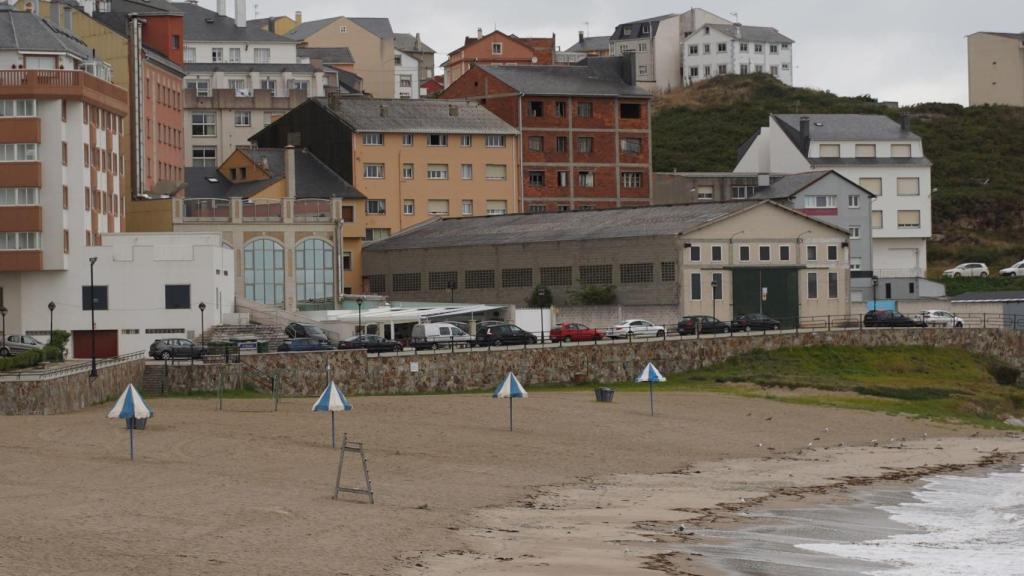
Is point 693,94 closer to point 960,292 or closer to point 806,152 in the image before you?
point 806,152

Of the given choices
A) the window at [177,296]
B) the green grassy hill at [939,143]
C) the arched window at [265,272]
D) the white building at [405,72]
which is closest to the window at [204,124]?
the arched window at [265,272]

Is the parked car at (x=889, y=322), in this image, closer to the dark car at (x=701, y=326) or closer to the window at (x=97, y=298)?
the dark car at (x=701, y=326)

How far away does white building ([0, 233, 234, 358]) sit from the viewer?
78125mm

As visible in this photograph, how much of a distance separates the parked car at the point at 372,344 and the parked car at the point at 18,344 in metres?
12.4

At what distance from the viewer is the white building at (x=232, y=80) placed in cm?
12431

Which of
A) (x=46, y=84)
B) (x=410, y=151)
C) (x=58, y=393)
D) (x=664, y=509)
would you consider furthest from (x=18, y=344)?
(x=410, y=151)

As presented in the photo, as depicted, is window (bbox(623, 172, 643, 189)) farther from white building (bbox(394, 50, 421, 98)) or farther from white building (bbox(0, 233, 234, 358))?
white building (bbox(394, 50, 421, 98))

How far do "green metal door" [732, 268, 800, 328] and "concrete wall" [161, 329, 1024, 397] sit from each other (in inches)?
326

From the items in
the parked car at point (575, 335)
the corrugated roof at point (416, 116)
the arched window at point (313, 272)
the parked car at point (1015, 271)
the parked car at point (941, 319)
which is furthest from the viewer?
the parked car at point (1015, 271)

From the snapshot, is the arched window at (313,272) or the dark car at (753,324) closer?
the dark car at (753,324)

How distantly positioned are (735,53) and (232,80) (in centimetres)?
5701

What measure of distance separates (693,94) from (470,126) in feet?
190

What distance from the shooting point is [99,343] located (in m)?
78.2

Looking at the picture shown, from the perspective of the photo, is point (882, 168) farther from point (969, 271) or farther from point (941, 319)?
point (941, 319)
